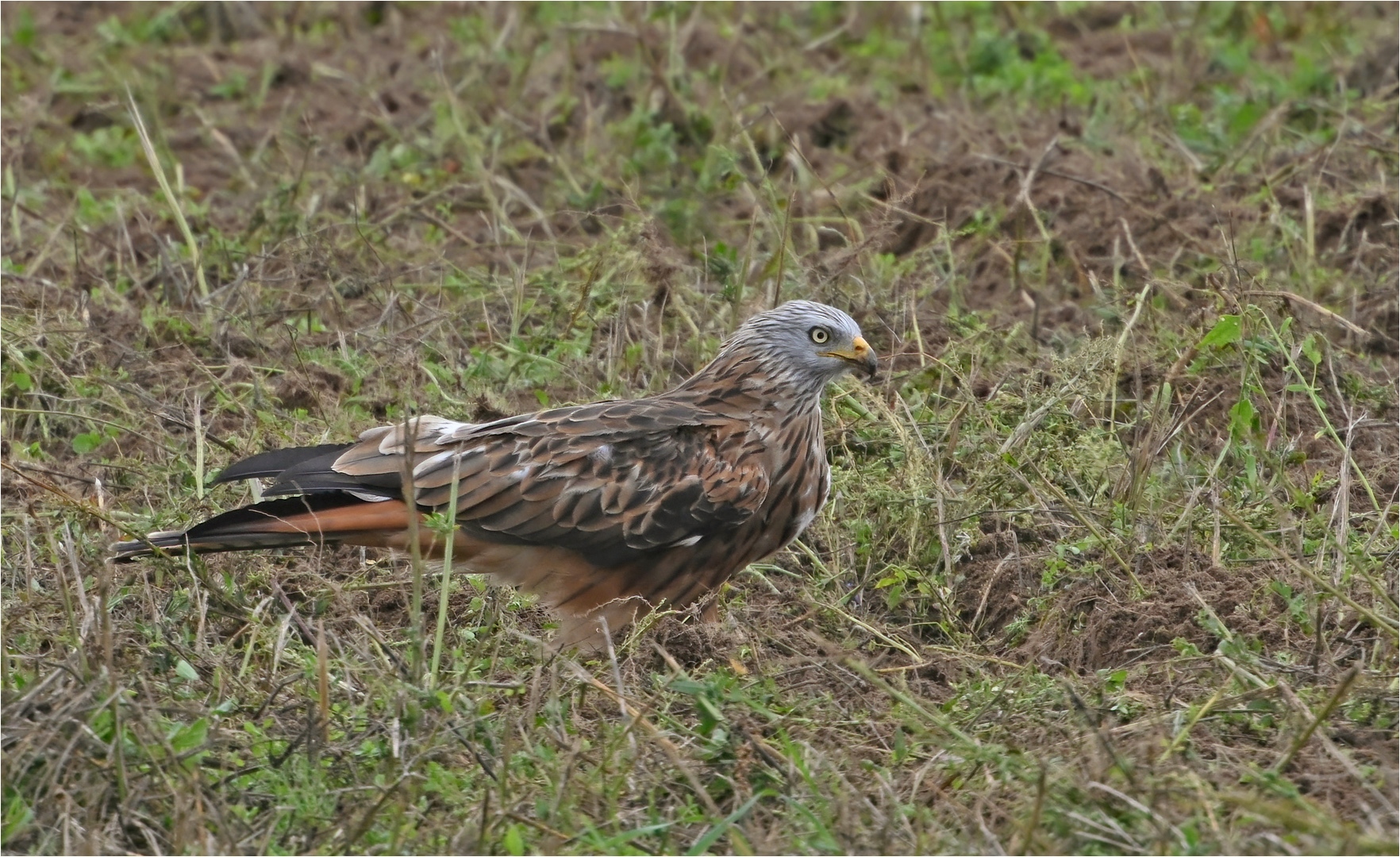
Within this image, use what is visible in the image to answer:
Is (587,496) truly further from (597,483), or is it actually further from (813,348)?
(813,348)

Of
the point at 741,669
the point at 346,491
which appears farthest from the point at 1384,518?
the point at 346,491

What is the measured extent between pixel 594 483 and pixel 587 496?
5 centimetres

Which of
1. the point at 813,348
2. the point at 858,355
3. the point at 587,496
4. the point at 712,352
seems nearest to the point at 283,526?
the point at 587,496

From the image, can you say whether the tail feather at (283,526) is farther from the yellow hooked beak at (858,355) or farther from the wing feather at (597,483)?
the yellow hooked beak at (858,355)

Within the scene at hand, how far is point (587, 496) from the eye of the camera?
6062 millimetres

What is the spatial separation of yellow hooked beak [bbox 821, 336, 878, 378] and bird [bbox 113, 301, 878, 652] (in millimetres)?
334

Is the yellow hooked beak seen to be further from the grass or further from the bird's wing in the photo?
the bird's wing

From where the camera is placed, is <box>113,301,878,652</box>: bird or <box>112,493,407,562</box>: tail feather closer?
<box>112,493,407,562</box>: tail feather

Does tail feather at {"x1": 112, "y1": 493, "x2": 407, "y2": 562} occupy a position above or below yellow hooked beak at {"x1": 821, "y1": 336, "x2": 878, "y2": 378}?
below

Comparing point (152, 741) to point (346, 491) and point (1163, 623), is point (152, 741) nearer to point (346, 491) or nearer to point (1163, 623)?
point (346, 491)

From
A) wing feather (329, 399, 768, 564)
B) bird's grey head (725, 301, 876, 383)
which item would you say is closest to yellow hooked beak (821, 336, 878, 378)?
bird's grey head (725, 301, 876, 383)

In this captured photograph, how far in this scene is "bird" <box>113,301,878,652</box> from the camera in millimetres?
5945

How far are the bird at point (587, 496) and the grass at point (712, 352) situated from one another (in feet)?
0.67

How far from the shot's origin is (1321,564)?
223 inches
